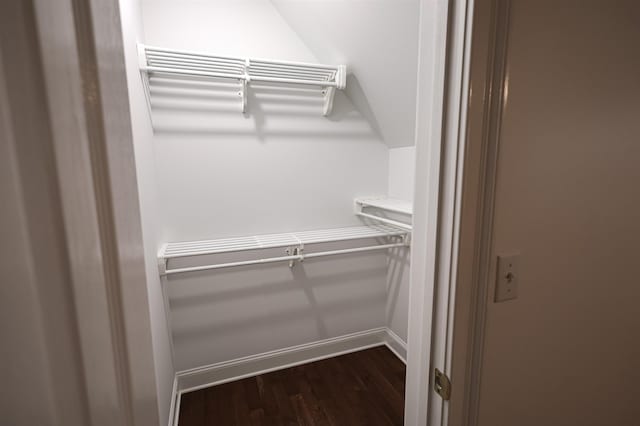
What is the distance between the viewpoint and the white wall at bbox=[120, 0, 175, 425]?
1080 millimetres

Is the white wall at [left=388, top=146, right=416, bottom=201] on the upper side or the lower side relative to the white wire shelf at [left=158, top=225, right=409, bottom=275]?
upper

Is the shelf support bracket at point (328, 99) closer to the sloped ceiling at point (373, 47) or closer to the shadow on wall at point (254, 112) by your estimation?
the shadow on wall at point (254, 112)

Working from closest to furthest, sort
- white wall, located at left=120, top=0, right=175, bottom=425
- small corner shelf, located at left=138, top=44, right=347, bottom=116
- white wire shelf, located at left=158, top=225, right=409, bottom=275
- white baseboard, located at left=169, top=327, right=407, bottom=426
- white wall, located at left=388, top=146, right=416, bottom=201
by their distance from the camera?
white wall, located at left=120, top=0, right=175, bottom=425, small corner shelf, located at left=138, top=44, right=347, bottom=116, white wire shelf, located at left=158, top=225, right=409, bottom=275, white baseboard, located at left=169, top=327, right=407, bottom=426, white wall, located at left=388, top=146, right=416, bottom=201

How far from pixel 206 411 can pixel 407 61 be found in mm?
2108

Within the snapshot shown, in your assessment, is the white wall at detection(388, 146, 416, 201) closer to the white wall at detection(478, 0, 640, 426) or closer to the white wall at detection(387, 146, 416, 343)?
the white wall at detection(387, 146, 416, 343)

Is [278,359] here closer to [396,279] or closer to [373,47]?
[396,279]

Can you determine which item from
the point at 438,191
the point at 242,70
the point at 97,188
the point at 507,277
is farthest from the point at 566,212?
the point at 242,70

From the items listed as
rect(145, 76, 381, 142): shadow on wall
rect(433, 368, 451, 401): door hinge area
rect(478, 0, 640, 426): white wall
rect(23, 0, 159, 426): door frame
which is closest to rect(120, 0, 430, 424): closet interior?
rect(145, 76, 381, 142): shadow on wall

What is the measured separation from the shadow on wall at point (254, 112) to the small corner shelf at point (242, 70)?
48 millimetres

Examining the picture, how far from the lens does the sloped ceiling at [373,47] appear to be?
4.10 ft

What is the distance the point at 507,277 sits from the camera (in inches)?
23.8

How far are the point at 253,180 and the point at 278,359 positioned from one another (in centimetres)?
120

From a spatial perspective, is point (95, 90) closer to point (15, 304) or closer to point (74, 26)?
point (74, 26)

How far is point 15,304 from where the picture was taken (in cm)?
20
